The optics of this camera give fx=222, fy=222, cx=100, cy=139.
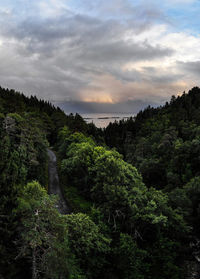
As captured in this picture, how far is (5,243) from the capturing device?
14.4 meters

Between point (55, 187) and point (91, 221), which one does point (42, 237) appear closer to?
point (91, 221)

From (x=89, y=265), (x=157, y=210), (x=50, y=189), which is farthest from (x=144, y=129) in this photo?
(x=89, y=265)

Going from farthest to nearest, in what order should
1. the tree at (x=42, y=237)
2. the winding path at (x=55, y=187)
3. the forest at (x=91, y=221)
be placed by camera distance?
the winding path at (x=55, y=187) → the forest at (x=91, y=221) → the tree at (x=42, y=237)

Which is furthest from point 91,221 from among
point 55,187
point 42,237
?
point 55,187

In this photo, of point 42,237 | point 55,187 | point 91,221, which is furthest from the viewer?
point 55,187

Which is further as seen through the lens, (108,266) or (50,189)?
(50,189)

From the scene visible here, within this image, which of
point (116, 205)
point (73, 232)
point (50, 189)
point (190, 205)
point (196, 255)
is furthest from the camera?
point (50, 189)

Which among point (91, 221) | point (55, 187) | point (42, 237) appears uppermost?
point (42, 237)

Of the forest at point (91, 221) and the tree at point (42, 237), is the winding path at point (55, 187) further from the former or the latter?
the tree at point (42, 237)

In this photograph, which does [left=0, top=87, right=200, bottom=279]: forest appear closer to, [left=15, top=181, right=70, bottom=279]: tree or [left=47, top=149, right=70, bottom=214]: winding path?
[left=15, top=181, right=70, bottom=279]: tree

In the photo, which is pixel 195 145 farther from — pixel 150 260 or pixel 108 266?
pixel 108 266

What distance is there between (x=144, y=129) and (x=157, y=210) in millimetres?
77054

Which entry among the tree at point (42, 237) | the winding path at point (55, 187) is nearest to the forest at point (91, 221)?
the tree at point (42, 237)

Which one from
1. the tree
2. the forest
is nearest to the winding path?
the forest
